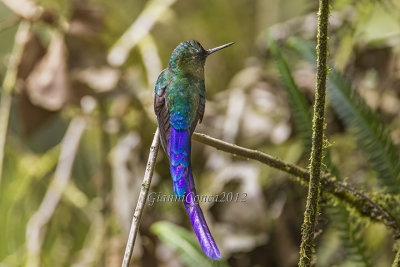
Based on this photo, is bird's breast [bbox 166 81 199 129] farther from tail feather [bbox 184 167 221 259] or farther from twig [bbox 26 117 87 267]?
twig [bbox 26 117 87 267]

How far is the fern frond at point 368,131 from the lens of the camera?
107cm

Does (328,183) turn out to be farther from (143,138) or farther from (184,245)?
(143,138)

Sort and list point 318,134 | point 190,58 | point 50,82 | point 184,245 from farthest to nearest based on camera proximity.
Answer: point 50,82
point 184,245
point 190,58
point 318,134

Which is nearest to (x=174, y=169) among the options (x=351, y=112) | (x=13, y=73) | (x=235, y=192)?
(x=351, y=112)

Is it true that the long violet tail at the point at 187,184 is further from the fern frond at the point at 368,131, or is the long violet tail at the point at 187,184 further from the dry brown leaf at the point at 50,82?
the dry brown leaf at the point at 50,82

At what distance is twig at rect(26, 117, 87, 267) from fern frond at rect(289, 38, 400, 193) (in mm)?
991

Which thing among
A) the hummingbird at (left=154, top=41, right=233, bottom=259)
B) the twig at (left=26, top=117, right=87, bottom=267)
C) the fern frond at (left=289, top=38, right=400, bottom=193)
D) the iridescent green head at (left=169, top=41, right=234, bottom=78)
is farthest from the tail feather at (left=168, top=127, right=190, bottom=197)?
the twig at (left=26, top=117, right=87, bottom=267)

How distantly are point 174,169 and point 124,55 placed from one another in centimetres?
124

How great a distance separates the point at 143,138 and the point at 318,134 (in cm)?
126

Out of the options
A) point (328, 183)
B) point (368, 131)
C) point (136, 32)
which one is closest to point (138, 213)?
point (328, 183)

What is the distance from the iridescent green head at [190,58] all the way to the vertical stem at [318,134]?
0.22 m

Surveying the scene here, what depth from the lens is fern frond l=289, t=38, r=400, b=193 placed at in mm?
1071

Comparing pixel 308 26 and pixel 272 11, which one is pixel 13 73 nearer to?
pixel 308 26

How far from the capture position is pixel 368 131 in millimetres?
1102
